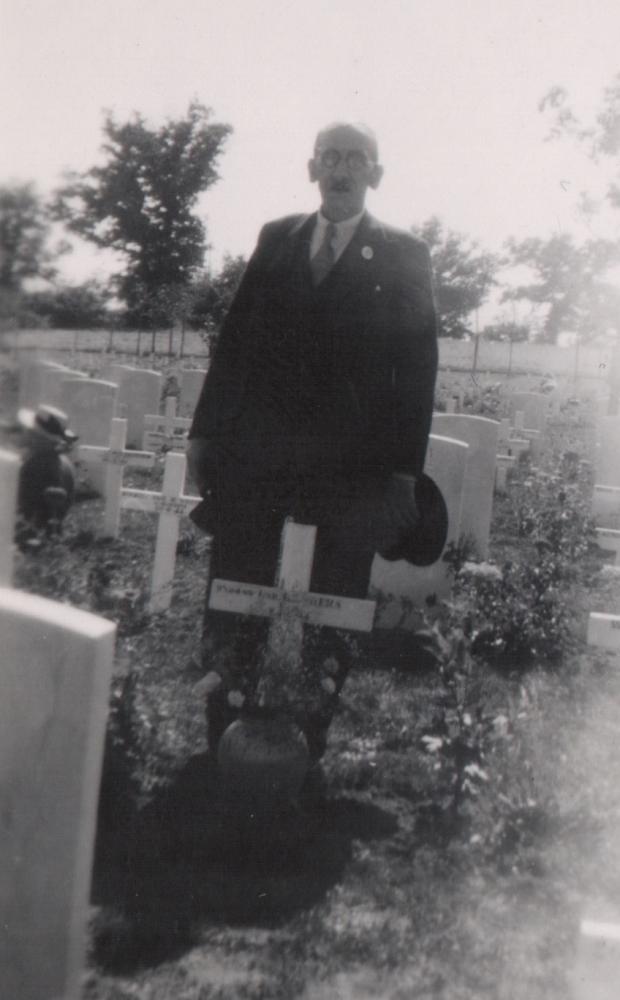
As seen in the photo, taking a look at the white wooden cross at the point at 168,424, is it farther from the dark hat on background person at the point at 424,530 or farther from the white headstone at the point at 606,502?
the dark hat on background person at the point at 424,530

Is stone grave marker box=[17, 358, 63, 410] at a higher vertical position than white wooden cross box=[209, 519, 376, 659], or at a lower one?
higher

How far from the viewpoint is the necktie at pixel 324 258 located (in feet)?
10.8

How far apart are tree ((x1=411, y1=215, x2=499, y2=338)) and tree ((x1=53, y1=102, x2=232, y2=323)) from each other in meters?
0.70

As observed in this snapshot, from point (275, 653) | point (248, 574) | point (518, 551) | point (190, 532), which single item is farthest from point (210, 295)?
point (518, 551)

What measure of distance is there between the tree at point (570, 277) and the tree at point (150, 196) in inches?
41.8

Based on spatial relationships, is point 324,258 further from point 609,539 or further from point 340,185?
point 609,539

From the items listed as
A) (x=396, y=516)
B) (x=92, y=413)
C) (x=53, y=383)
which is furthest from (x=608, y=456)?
(x=53, y=383)

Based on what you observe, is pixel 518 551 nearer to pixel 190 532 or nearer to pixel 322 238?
pixel 190 532

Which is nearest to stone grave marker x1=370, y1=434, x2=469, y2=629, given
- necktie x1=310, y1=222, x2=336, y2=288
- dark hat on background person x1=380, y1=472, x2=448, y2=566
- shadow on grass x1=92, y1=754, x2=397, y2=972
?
dark hat on background person x1=380, y1=472, x2=448, y2=566

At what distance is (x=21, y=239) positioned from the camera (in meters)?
2.50

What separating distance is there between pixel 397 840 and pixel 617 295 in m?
2.20

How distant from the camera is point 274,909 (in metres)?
2.61

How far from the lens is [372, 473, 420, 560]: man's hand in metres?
3.30

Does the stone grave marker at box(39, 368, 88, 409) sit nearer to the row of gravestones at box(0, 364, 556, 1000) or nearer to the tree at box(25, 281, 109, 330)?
the tree at box(25, 281, 109, 330)
